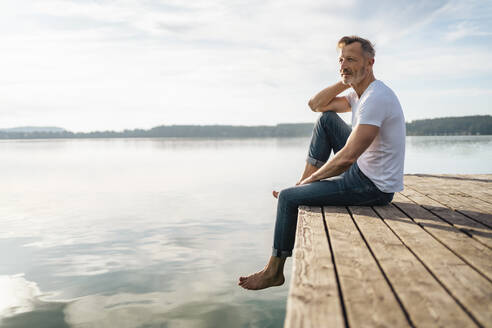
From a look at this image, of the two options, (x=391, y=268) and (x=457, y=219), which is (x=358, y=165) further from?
(x=391, y=268)

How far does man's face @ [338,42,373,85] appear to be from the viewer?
3.11m

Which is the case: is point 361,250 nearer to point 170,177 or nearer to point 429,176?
point 429,176

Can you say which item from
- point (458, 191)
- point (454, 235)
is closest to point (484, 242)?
point (454, 235)

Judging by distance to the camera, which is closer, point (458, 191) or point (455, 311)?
point (455, 311)

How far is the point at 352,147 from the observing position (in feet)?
9.47

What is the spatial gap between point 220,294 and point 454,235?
110 inches

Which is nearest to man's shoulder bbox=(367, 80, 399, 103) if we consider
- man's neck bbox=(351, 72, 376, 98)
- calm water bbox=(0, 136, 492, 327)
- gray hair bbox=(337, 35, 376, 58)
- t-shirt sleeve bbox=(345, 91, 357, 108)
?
man's neck bbox=(351, 72, 376, 98)

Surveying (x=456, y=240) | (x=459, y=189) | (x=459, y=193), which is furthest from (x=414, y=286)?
(x=459, y=189)

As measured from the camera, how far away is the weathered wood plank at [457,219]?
2548mm

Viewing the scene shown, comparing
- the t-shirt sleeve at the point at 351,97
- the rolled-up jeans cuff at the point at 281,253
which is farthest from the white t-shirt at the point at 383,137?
the rolled-up jeans cuff at the point at 281,253

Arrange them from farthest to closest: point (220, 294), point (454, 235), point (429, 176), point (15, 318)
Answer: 1. point (429, 176)
2. point (220, 294)
3. point (15, 318)
4. point (454, 235)

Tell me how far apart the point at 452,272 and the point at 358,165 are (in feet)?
4.67

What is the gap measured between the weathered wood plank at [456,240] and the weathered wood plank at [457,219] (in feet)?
0.20

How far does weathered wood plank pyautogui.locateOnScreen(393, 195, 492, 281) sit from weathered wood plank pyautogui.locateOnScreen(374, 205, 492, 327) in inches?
2.0
